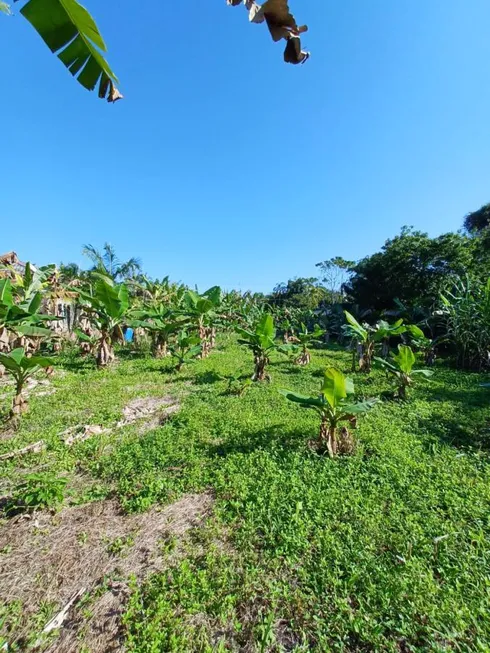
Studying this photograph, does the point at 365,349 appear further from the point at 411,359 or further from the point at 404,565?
the point at 404,565

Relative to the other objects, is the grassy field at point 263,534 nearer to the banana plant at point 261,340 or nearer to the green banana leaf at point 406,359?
the green banana leaf at point 406,359

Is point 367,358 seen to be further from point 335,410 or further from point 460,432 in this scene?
point 335,410

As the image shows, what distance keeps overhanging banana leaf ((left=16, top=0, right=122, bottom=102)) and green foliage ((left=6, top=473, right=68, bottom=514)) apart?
341 cm

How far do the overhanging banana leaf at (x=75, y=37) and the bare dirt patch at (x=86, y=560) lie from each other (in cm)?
355

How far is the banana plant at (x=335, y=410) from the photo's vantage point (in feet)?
11.1

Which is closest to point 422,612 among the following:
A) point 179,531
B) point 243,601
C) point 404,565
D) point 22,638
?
point 404,565

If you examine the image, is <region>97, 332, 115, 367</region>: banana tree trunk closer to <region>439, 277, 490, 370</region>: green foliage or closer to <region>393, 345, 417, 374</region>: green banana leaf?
<region>393, 345, 417, 374</region>: green banana leaf

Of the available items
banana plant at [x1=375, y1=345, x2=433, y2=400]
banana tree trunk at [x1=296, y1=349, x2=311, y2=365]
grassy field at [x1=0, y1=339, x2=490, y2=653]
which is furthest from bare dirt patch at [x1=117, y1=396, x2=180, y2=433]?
banana tree trunk at [x1=296, y1=349, x2=311, y2=365]

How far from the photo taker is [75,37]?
2.18m

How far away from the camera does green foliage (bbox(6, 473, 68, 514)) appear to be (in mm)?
2584

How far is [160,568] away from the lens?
2061mm

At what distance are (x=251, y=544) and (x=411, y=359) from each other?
442 centimetres

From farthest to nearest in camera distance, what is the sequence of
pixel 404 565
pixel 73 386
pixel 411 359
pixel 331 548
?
1. pixel 73 386
2. pixel 411 359
3. pixel 331 548
4. pixel 404 565

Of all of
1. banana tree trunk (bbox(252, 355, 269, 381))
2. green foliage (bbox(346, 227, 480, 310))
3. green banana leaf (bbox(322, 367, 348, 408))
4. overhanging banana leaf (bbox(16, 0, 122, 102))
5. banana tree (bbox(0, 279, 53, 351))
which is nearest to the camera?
overhanging banana leaf (bbox(16, 0, 122, 102))
